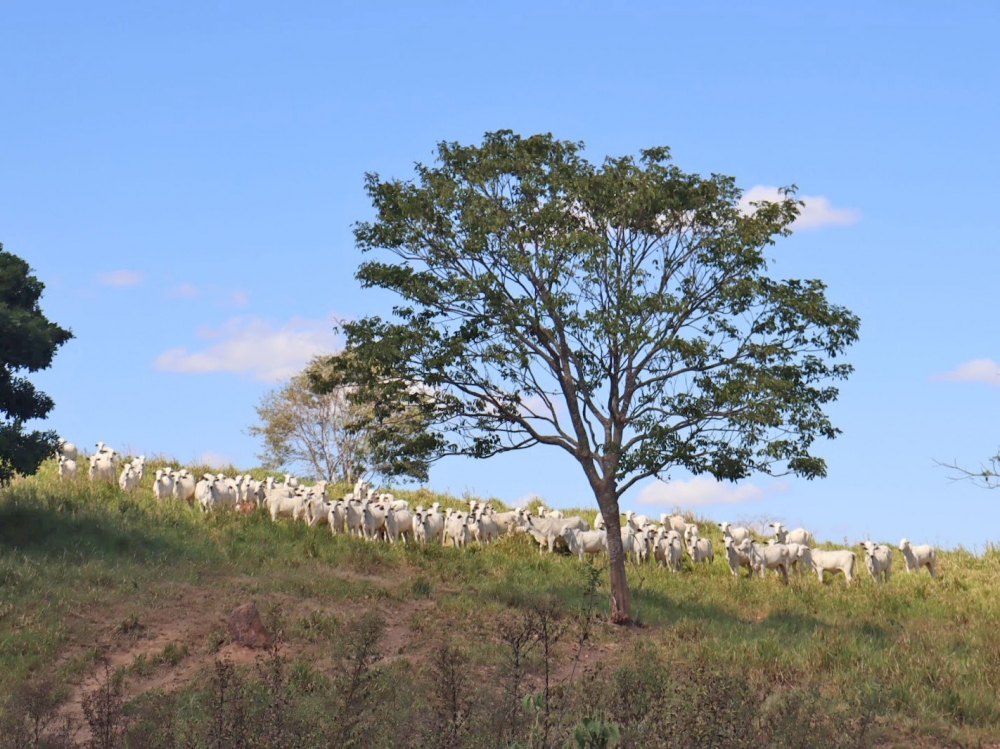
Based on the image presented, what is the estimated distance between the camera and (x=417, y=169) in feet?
95.5

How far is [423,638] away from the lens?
23.1 metres

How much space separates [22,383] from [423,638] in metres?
13.0

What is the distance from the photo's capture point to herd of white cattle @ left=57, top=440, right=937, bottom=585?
31.5 m

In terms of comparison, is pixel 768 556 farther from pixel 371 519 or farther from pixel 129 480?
pixel 129 480

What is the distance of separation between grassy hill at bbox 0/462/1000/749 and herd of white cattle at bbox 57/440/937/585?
2.35ft

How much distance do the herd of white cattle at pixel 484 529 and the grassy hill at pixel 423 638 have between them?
0.72 metres

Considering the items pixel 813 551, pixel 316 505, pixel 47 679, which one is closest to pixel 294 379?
pixel 316 505

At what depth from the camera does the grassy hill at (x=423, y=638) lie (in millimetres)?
14680

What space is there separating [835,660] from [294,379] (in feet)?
131

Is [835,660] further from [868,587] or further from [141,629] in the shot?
[141,629]

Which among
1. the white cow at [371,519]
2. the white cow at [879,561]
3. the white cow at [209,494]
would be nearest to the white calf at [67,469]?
the white cow at [209,494]

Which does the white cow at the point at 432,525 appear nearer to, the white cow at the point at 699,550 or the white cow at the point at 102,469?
the white cow at the point at 699,550

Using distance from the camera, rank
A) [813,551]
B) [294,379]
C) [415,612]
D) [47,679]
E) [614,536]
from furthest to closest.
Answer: [294,379] < [813,551] < [614,536] < [415,612] < [47,679]

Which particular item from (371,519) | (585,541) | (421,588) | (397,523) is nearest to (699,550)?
(585,541)
